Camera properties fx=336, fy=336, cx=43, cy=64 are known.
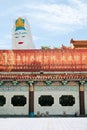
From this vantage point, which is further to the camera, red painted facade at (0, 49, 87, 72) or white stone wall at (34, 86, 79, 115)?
red painted facade at (0, 49, 87, 72)

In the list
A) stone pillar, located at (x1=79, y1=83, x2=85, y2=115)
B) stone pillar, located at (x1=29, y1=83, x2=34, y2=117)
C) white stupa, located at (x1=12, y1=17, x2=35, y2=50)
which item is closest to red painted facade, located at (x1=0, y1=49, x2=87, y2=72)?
stone pillar, located at (x1=29, y1=83, x2=34, y2=117)

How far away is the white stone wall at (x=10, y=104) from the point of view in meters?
28.6

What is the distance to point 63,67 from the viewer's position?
31.1 m

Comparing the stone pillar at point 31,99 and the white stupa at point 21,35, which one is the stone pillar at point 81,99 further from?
the white stupa at point 21,35

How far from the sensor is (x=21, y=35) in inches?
1590

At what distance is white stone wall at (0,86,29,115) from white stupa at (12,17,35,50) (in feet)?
39.2

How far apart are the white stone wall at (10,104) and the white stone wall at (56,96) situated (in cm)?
85

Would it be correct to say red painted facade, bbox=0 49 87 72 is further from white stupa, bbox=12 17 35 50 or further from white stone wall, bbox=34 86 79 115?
white stupa, bbox=12 17 35 50

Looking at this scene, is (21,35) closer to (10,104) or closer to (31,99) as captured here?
(10,104)

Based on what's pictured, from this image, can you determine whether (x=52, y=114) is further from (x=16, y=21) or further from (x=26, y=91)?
(x=16, y=21)

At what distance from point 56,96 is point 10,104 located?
400 cm

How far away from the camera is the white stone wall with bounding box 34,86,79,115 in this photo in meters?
28.6

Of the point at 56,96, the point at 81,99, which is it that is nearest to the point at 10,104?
the point at 56,96

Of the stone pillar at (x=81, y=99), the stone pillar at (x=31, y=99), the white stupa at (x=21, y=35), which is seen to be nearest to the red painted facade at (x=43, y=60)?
the stone pillar at (x=31, y=99)
